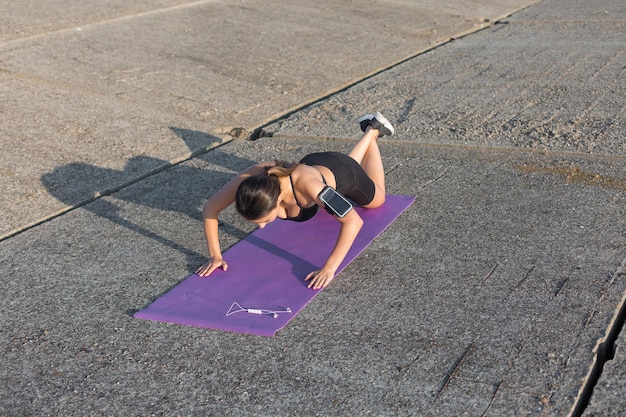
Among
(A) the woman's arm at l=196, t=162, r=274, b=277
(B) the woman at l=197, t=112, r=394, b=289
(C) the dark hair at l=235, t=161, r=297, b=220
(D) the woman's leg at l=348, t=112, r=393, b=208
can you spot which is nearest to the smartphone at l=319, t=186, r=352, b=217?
(B) the woman at l=197, t=112, r=394, b=289

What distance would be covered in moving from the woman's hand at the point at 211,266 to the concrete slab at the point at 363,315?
0.13 metres

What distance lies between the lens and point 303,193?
4230 millimetres

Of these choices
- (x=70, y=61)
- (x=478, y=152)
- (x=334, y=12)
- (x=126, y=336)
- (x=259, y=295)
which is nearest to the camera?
(x=126, y=336)

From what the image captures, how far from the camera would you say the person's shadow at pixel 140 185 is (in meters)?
5.25

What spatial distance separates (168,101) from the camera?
707 cm

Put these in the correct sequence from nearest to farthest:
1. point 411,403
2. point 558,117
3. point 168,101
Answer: point 411,403
point 558,117
point 168,101

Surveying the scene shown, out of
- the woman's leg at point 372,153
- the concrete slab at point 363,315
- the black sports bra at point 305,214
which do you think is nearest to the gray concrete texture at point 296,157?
the concrete slab at point 363,315

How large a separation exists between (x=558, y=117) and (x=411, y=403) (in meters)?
3.99

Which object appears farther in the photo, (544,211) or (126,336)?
(544,211)

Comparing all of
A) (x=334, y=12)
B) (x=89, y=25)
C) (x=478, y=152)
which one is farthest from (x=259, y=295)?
(x=334, y=12)

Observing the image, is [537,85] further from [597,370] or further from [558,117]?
[597,370]

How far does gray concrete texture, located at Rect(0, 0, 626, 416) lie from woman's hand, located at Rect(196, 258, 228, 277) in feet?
0.42

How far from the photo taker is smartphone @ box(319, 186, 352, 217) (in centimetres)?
402

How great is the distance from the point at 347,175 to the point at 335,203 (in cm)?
75
